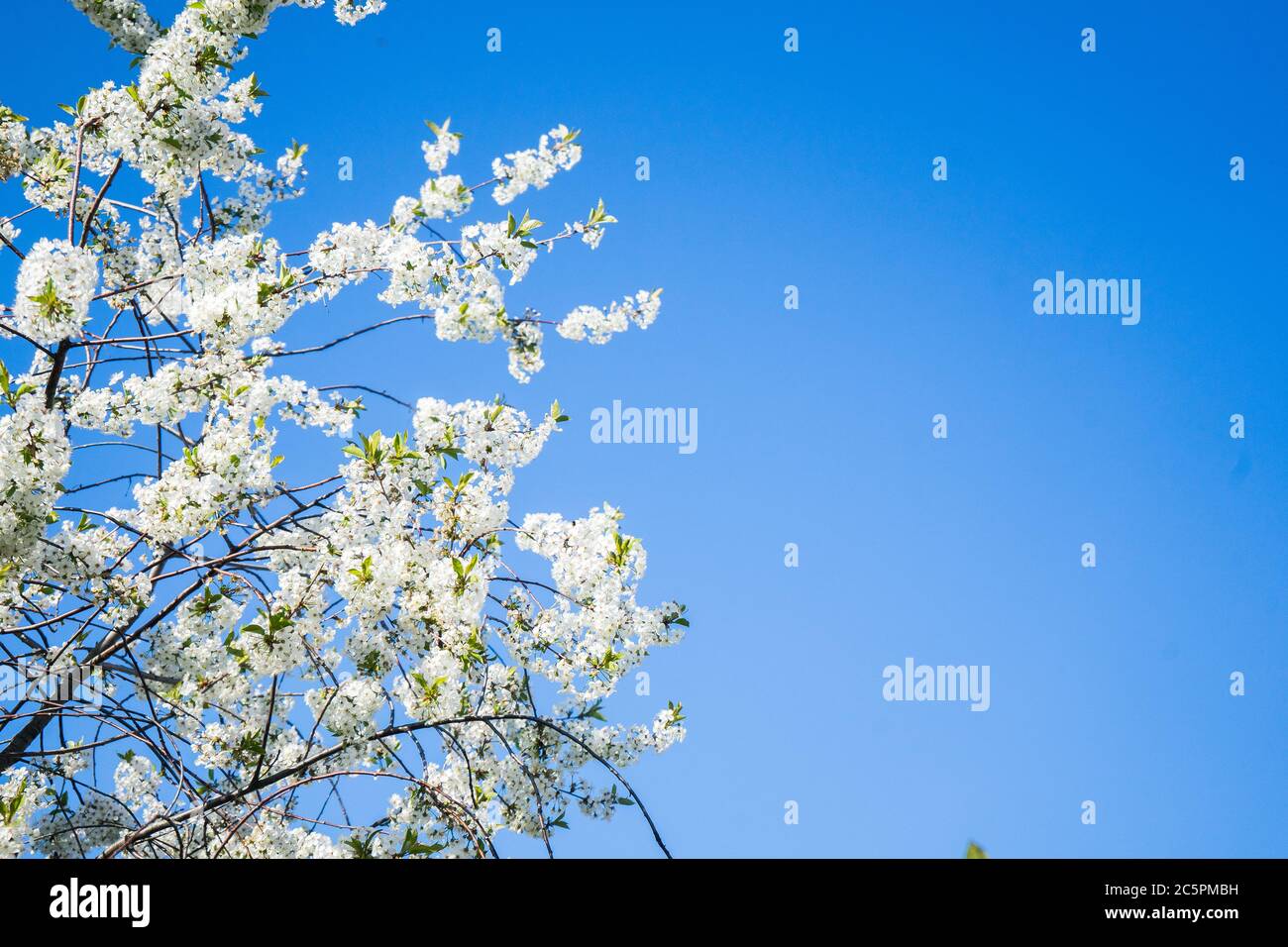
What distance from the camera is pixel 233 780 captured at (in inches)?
158

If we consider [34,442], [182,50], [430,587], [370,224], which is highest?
[182,50]

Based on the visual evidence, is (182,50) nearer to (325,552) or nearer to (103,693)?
(325,552)

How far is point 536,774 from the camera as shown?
4379 mm

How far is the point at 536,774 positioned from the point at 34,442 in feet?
8.14

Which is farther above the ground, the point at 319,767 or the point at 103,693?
the point at 103,693
